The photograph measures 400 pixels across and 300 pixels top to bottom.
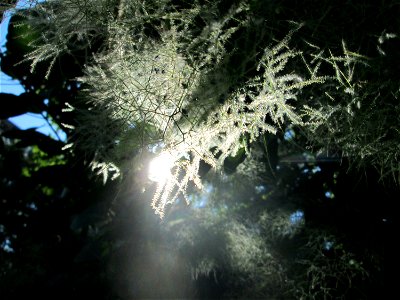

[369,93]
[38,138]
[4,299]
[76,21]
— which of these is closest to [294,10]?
[369,93]

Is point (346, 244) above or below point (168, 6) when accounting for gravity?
below

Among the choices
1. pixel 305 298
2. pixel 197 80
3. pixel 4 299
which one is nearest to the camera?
pixel 197 80

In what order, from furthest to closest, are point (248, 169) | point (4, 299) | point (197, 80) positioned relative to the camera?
point (4, 299), point (248, 169), point (197, 80)

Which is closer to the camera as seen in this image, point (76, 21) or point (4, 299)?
point (76, 21)

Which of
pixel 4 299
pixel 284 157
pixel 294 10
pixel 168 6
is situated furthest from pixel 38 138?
pixel 294 10

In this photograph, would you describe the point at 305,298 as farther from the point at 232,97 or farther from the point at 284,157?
the point at 232,97

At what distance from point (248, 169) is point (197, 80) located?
0.75 meters

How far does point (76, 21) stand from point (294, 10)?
0.33 metres

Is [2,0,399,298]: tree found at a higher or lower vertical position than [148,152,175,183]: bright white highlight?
higher

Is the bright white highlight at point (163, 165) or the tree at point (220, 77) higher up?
the tree at point (220, 77)

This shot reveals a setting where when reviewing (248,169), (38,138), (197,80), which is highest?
(38,138)

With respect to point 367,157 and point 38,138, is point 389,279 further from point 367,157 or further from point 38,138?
point 38,138

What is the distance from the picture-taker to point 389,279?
3.80 ft

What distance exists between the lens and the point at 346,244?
1190 millimetres
